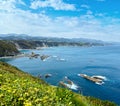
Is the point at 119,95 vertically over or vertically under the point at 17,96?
under

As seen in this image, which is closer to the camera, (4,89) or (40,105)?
(40,105)

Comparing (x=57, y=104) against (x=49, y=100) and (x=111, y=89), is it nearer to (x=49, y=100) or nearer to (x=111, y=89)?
(x=49, y=100)

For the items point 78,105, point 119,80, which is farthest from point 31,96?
point 119,80

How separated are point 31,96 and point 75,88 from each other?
264 feet

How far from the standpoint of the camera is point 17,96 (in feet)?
20.9

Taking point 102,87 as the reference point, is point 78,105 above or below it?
above

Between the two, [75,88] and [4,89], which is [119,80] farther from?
[4,89]

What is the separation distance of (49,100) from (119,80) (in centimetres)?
9758

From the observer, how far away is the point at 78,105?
28.1ft

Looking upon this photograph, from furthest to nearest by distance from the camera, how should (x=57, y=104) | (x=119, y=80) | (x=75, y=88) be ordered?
(x=119, y=80)
(x=75, y=88)
(x=57, y=104)

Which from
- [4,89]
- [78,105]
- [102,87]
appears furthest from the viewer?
[102,87]

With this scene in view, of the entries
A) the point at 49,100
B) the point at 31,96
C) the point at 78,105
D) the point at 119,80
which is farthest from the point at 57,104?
the point at 119,80

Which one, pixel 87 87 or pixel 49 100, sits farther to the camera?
pixel 87 87

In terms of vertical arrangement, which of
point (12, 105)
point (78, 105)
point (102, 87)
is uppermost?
point (12, 105)
